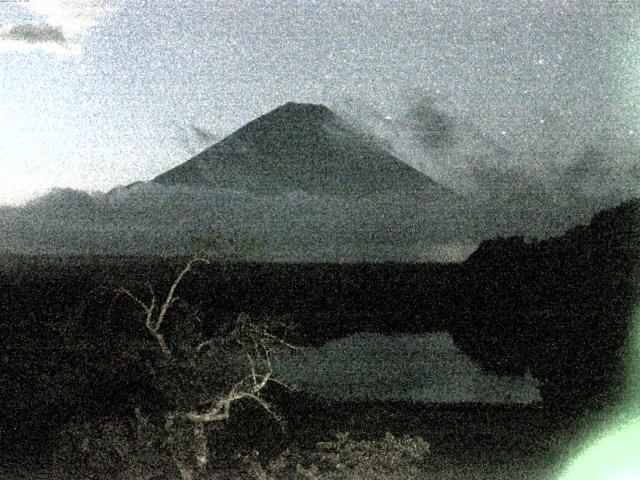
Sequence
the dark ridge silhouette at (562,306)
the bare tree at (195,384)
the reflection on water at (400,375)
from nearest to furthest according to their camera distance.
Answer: the bare tree at (195,384)
the dark ridge silhouette at (562,306)
the reflection on water at (400,375)

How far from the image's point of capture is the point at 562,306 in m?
15.9

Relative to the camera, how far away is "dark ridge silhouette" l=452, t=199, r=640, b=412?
1357cm

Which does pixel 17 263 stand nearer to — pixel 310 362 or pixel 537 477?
pixel 310 362

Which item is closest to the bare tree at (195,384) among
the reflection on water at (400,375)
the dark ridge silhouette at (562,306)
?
the reflection on water at (400,375)

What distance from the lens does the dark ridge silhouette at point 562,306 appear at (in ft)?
44.5

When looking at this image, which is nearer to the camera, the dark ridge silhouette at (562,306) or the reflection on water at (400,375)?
the dark ridge silhouette at (562,306)

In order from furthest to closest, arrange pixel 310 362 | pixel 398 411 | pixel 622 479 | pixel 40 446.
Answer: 1. pixel 310 362
2. pixel 398 411
3. pixel 40 446
4. pixel 622 479

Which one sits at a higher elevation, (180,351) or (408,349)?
(408,349)

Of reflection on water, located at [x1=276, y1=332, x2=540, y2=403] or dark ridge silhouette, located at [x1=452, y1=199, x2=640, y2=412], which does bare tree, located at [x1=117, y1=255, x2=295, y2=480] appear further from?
dark ridge silhouette, located at [x1=452, y1=199, x2=640, y2=412]

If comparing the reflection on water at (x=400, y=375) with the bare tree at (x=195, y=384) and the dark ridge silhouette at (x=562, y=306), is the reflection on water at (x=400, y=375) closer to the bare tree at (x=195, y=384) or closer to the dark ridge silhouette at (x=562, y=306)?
the dark ridge silhouette at (x=562, y=306)

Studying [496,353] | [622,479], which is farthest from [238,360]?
[496,353]

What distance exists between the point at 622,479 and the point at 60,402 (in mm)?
6399

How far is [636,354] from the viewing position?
12891 mm

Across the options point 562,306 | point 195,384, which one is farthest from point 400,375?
point 195,384
